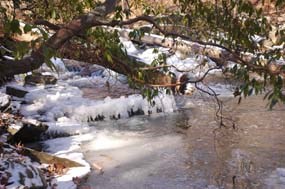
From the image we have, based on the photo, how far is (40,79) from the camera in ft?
40.9

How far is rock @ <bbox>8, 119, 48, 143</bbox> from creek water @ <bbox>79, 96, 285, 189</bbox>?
92 cm

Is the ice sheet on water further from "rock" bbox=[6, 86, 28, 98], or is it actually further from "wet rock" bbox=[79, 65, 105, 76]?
"wet rock" bbox=[79, 65, 105, 76]

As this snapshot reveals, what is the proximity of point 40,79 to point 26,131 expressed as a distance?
435cm

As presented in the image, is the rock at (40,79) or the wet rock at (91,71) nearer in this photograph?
the rock at (40,79)

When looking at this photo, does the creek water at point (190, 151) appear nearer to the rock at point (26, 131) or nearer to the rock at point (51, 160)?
the rock at point (51, 160)

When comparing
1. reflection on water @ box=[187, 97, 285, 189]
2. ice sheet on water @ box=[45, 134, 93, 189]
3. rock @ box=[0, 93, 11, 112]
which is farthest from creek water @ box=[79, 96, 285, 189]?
rock @ box=[0, 93, 11, 112]

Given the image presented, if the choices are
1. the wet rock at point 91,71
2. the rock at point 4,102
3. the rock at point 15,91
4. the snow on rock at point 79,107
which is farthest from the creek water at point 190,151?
the wet rock at point 91,71

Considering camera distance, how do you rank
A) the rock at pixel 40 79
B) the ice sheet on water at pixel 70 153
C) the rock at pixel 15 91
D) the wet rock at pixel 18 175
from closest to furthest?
1. the wet rock at pixel 18 175
2. the ice sheet on water at pixel 70 153
3. the rock at pixel 15 91
4. the rock at pixel 40 79

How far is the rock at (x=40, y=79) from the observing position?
1229cm

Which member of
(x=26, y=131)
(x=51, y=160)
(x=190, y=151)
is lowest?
(x=190, y=151)

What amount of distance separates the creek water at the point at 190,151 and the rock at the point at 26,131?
0.92m

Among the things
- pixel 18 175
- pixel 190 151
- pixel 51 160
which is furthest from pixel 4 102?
pixel 190 151

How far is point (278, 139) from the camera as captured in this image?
835 centimetres

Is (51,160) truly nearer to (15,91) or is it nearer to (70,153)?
(70,153)
